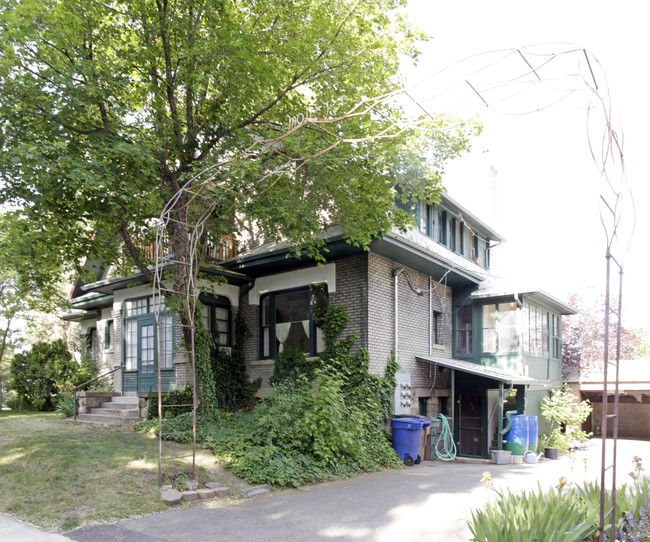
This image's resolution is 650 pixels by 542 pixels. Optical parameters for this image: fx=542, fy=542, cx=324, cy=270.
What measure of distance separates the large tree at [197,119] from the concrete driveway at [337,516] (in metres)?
5.09

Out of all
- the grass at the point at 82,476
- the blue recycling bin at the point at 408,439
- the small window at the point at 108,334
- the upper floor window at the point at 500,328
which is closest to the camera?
the grass at the point at 82,476

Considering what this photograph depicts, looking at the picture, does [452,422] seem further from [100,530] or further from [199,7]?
[199,7]

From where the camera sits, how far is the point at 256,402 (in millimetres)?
14633

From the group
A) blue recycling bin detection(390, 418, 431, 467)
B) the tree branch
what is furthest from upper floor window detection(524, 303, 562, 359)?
the tree branch

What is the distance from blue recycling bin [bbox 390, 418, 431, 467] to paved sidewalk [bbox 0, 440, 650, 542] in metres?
2.12

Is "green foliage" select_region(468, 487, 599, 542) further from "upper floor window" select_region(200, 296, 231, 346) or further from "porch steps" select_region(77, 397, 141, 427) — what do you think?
"upper floor window" select_region(200, 296, 231, 346)

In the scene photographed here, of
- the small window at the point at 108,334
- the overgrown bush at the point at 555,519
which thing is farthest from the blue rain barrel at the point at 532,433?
the small window at the point at 108,334

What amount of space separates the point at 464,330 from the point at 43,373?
1449 centimetres

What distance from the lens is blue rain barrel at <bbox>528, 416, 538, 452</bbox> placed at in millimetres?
14898

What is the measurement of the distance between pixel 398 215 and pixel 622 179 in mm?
7545

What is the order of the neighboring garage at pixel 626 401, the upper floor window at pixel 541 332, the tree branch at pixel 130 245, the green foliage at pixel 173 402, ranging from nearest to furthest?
the tree branch at pixel 130 245, the green foliage at pixel 173 402, the upper floor window at pixel 541 332, the neighboring garage at pixel 626 401

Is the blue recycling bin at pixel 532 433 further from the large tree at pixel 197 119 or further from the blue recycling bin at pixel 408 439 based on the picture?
the large tree at pixel 197 119

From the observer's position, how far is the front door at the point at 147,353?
15.3 meters

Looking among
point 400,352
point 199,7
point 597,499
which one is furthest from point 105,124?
point 597,499
